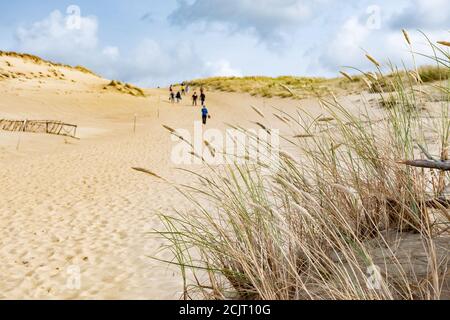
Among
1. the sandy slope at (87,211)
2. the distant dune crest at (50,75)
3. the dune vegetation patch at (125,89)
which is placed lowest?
the sandy slope at (87,211)

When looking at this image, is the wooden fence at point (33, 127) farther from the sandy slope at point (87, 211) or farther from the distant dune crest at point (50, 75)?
the distant dune crest at point (50, 75)

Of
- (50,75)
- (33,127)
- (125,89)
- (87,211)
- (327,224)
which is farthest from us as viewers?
(50,75)

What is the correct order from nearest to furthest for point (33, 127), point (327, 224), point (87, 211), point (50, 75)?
point (327, 224), point (87, 211), point (33, 127), point (50, 75)

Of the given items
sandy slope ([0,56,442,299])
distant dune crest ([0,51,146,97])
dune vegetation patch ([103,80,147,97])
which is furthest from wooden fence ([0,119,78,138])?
dune vegetation patch ([103,80,147,97])

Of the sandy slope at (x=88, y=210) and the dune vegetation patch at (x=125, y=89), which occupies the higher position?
the dune vegetation patch at (x=125, y=89)

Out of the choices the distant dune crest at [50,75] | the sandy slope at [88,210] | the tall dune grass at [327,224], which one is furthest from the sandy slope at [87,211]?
the distant dune crest at [50,75]

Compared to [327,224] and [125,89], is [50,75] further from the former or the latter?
[327,224]

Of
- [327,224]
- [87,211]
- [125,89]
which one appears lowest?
[87,211]

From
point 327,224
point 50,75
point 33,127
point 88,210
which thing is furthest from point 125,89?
point 327,224

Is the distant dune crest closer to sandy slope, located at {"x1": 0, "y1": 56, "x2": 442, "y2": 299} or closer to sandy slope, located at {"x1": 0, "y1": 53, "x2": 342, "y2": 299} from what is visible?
sandy slope, located at {"x1": 0, "y1": 56, "x2": 442, "y2": 299}

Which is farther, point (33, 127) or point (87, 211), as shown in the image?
point (33, 127)
